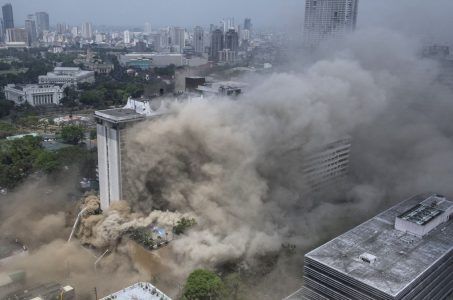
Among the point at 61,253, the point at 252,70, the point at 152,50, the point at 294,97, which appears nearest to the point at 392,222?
the point at 294,97

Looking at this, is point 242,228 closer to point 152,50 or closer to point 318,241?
point 318,241

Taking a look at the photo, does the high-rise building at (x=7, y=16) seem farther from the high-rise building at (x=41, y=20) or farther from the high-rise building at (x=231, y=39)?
the high-rise building at (x=231, y=39)

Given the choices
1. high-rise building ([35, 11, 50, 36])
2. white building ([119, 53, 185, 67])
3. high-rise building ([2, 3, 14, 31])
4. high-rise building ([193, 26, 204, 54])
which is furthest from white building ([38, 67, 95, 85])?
high-rise building ([35, 11, 50, 36])

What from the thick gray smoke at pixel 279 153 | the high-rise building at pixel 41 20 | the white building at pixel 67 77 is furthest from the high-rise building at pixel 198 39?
the high-rise building at pixel 41 20

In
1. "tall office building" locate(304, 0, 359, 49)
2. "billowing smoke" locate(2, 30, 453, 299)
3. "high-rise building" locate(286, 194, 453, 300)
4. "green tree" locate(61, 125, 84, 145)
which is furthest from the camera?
"green tree" locate(61, 125, 84, 145)

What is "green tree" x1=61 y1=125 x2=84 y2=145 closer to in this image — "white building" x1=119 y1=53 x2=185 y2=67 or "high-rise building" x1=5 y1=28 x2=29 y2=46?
"white building" x1=119 y1=53 x2=185 y2=67

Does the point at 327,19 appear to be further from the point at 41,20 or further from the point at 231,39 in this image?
the point at 41,20
